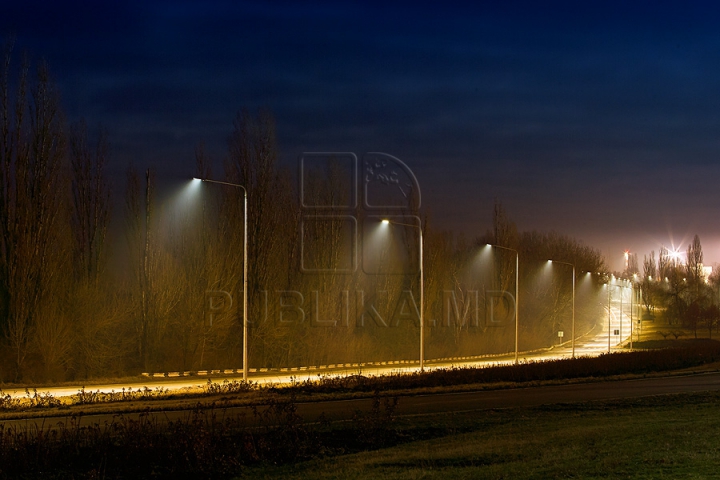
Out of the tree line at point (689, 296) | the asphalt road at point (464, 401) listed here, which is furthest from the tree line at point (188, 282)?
the tree line at point (689, 296)

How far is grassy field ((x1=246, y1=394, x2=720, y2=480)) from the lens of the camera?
33.4 ft

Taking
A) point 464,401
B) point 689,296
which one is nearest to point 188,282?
point 464,401

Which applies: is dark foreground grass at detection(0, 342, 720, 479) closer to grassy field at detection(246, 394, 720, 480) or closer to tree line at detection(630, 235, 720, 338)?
grassy field at detection(246, 394, 720, 480)

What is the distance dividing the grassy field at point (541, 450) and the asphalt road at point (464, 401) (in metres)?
2.59

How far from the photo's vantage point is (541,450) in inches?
480

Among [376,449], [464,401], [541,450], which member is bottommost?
[464,401]

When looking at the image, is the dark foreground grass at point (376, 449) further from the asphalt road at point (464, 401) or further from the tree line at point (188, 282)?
the tree line at point (188, 282)

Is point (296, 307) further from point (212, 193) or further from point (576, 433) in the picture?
point (576, 433)

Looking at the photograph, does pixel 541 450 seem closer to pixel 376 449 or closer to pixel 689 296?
pixel 376 449

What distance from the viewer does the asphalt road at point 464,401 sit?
18.0 meters

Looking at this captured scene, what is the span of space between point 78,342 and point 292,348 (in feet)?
46.9

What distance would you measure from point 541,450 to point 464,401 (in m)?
10.7

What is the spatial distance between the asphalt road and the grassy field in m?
2.59

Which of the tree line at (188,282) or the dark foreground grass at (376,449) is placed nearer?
the dark foreground grass at (376,449)
